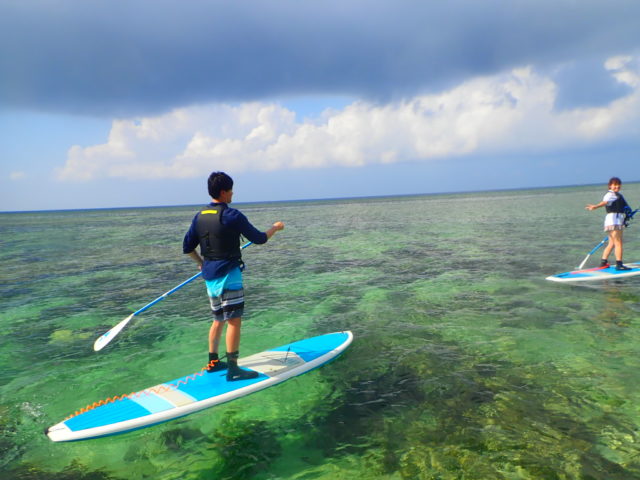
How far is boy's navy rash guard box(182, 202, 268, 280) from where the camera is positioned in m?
5.86

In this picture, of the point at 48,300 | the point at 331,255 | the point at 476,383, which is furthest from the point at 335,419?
the point at 331,255

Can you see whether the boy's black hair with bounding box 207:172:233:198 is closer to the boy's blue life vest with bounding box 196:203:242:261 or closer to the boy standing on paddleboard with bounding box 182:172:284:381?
the boy standing on paddleboard with bounding box 182:172:284:381

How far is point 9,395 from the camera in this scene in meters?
7.06

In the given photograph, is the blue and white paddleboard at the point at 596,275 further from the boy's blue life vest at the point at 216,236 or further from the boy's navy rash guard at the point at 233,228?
the boy's blue life vest at the point at 216,236

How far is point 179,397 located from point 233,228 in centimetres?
266

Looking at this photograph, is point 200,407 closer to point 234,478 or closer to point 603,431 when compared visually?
point 234,478

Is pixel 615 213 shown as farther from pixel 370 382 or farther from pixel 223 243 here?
pixel 223 243

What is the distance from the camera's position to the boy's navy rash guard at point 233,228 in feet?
19.2

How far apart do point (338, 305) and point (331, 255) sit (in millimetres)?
10953

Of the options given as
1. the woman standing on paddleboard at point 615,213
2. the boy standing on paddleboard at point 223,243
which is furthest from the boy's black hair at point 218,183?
the woman standing on paddleboard at point 615,213

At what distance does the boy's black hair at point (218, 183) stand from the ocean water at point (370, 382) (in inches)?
130

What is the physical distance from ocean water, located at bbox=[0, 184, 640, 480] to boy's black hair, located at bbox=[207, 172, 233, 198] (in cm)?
329

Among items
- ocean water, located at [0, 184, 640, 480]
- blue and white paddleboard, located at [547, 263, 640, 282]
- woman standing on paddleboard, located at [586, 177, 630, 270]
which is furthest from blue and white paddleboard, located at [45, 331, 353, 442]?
woman standing on paddleboard, located at [586, 177, 630, 270]

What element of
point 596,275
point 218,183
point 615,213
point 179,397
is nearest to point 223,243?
point 218,183
